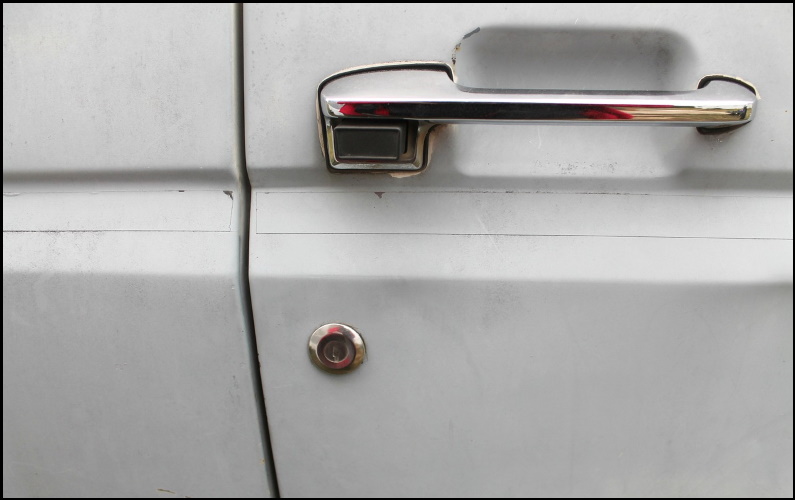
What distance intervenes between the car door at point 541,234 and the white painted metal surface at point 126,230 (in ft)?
0.17

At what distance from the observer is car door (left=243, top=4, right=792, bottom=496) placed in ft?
2.15

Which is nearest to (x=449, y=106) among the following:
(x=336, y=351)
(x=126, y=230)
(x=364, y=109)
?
(x=364, y=109)

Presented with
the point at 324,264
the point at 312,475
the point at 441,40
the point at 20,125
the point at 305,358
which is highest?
the point at 441,40

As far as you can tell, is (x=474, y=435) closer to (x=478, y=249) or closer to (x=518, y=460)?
(x=518, y=460)

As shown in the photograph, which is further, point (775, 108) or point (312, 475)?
point (312, 475)

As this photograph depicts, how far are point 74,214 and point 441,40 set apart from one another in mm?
508

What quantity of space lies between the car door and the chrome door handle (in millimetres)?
31

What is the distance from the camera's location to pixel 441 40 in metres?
0.66

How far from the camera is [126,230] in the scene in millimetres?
697

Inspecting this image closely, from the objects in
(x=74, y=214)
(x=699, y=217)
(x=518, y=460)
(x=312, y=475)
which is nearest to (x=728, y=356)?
(x=699, y=217)

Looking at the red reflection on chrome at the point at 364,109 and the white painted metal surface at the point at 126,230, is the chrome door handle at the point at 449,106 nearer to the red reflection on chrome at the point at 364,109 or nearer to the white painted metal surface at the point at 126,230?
the red reflection on chrome at the point at 364,109

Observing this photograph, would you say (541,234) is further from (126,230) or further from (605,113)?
(126,230)

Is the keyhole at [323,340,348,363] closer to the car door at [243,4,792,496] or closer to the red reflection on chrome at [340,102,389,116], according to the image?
the car door at [243,4,792,496]

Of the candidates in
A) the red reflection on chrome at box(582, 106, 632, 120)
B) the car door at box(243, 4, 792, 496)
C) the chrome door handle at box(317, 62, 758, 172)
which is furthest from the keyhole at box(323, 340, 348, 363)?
the red reflection on chrome at box(582, 106, 632, 120)
